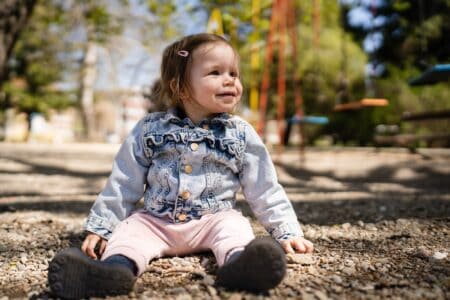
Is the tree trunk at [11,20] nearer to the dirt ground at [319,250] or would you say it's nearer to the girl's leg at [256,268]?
the dirt ground at [319,250]

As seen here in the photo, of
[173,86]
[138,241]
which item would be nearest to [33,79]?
[173,86]

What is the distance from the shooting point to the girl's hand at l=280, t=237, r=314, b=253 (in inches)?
61.8

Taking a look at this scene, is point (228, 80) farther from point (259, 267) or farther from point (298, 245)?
point (259, 267)

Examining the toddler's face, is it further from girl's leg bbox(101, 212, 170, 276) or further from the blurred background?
the blurred background

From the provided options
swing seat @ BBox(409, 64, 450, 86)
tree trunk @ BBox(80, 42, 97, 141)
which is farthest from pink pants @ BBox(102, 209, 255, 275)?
tree trunk @ BBox(80, 42, 97, 141)

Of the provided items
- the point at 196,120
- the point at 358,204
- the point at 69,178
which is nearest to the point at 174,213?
the point at 196,120

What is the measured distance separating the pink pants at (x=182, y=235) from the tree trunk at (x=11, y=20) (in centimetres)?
366

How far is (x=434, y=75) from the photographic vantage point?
3752 millimetres

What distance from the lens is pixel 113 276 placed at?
3.96 ft

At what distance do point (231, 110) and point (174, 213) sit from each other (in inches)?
18.0

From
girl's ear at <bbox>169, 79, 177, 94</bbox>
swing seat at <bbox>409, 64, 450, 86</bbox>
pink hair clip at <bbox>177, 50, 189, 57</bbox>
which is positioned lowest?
girl's ear at <bbox>169, 79, 177, 94</bbox>

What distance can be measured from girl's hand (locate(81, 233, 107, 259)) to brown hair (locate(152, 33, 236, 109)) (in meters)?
0.60

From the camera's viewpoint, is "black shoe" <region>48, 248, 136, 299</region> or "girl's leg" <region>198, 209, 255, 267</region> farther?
"girl's leg" <region>198, 209, 255, 267</region>

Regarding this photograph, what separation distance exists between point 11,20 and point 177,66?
3.44 metres
